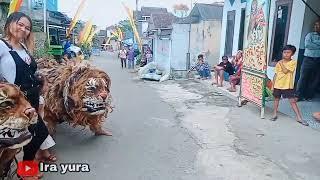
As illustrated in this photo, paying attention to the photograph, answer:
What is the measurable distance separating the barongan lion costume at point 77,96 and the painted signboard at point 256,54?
3.26 meters

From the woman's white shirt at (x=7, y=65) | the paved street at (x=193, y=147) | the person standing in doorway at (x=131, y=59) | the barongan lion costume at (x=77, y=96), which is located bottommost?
the person standing in doorway at (x=131, y=59)

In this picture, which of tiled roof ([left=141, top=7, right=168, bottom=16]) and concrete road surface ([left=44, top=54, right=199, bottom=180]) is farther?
tiled roof ([left=141, top=7, right=168, bottom=16])

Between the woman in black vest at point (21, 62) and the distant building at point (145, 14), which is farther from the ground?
the distant building at point (145, 14)

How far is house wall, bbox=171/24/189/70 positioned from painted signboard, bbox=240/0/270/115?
7287mm

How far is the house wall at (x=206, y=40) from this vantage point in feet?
50.4

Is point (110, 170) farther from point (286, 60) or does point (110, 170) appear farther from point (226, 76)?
point (226, 76)

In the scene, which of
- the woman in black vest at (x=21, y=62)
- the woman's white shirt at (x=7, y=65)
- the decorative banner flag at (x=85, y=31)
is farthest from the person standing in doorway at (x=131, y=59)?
the woman's white shirt at (x=7, y=65)

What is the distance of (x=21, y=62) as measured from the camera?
3.35 metres

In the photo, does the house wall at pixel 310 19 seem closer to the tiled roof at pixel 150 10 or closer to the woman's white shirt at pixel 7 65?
the woman's white shirt at pixel 7 65

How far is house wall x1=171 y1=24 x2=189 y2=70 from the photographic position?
14.7 metres

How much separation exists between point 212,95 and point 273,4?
2.90 m

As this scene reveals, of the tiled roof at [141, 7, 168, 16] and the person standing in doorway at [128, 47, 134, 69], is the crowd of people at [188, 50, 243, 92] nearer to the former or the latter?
the person standing in doorway at [128, 47, 134, 69]

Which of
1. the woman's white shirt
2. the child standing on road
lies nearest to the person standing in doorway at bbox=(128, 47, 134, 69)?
the child standing on road

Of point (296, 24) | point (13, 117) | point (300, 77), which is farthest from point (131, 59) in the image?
point (13, 117)
